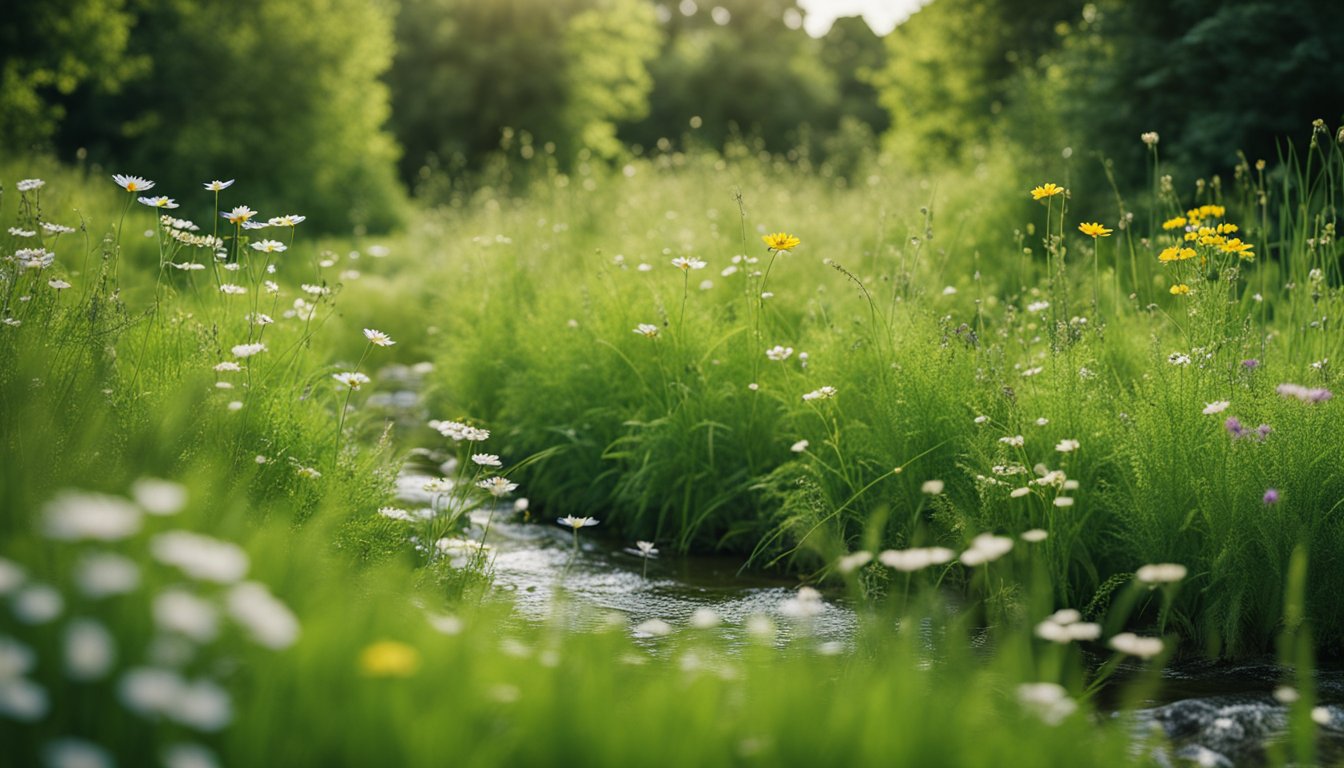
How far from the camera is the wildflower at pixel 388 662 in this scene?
1.63 metres

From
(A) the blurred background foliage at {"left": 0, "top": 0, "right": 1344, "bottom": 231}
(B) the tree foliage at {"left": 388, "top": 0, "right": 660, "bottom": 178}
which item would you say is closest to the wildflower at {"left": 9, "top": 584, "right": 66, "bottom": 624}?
(A) the blurred background foliage at {"left": 0, "top": 0, "right": 1344, "bottom": 231}

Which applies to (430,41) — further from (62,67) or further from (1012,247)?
(1012,247)

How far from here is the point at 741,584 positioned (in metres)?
4.50

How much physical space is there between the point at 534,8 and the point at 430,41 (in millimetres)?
6648

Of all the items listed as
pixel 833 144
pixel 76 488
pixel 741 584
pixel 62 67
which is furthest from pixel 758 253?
pixel 833 144

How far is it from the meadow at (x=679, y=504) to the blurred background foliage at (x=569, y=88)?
1797mm

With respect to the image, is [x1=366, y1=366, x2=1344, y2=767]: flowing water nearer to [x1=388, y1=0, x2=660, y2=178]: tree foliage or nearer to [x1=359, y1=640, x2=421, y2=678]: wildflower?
[x1=359, y1=640, x2=421, y2=678]: wildflower

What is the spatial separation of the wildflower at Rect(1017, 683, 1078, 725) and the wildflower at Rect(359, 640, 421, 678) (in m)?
1.12

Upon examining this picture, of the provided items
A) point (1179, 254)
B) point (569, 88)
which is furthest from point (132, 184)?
point (569, 88)

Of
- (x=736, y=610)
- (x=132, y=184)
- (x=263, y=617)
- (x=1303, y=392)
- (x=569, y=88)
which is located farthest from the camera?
(x=569, y=88)

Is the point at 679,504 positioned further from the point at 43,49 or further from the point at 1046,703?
the point at 43,49

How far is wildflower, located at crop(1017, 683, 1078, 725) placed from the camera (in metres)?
1.95

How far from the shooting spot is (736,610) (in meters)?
4.10

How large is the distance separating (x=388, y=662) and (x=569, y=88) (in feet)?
102
